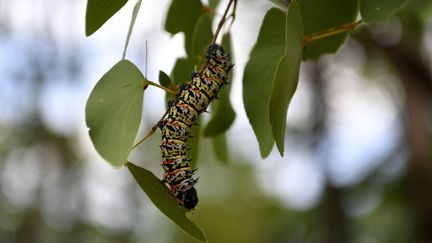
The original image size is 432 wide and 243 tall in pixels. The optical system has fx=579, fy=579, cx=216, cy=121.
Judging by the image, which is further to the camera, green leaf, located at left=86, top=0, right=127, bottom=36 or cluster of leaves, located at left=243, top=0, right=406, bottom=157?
green leaf, located at left=86, top=0, right=127, bottom=36

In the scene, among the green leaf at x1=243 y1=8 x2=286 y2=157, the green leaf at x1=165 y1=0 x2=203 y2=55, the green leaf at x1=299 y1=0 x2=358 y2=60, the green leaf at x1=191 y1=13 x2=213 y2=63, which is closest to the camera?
the green leaf at x1=243 y1=8 x2=286 y2=157

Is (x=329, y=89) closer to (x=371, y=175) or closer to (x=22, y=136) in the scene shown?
(x=371, y=175)

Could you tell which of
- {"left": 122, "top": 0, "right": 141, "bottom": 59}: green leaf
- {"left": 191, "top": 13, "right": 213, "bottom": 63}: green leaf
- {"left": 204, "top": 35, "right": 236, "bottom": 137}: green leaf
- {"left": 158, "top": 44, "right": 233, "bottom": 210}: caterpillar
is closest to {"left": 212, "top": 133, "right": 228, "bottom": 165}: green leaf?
{"left": 204, "top": 35, "right": 236, "bottom": 137}: green leaf

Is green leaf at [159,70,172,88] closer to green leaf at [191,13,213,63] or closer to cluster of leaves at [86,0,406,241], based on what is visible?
cluster of leaves at [86,0,406,241]

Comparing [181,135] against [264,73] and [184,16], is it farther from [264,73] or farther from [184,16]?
[184,16]

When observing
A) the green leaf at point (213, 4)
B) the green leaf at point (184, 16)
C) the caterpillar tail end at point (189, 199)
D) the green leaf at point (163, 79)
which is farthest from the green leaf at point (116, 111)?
the green leaf at point (213, 4)

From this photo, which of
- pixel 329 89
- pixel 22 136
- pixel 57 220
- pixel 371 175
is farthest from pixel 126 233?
pixel 371 175

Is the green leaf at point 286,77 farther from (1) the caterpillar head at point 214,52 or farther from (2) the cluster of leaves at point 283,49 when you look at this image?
(1) the caterpillar head at point 214,52
